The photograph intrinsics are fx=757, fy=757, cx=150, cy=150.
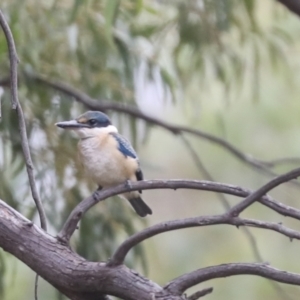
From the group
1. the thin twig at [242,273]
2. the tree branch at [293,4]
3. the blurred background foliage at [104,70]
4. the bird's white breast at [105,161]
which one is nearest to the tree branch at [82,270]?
the thin twig at [242,273]

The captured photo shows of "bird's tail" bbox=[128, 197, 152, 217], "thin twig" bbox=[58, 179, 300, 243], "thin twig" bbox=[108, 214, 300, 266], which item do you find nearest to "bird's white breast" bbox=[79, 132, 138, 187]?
"bird's tail" bbox=[128, 197, 152, 217]

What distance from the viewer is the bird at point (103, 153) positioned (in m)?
1.76

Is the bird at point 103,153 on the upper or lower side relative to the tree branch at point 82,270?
upper

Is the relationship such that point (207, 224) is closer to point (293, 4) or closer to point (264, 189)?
point (264, 189)

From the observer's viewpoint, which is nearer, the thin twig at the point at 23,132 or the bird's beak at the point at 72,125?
the thin twig at the point at 23,132

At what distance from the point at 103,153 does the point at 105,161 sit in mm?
24

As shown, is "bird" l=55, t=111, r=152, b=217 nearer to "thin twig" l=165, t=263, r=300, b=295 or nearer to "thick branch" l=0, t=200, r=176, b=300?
"thick branch" l=0, t=200, r=176, b=300

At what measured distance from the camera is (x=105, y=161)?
178 cm

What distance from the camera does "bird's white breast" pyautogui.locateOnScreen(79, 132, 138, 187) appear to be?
1760mm

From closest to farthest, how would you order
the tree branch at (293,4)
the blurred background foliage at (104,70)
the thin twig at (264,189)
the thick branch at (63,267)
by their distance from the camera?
the thin twig at (264,189) < the thick branch at (63,267) < the tree branch at (293,4) < the blurred background foliage at (104,70)

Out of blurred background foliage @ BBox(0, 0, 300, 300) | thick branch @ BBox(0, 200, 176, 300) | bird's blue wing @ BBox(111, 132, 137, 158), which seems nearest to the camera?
thick branch @ BBox(0, 200, 176, 300)

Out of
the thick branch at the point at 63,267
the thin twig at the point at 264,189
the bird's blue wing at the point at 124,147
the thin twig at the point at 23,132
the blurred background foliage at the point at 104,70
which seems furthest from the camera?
the blurred background foliage at the point at 104,70

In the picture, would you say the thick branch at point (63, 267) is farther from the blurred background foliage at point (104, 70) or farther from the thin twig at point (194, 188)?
the blurred background foliage at point (104, 70)

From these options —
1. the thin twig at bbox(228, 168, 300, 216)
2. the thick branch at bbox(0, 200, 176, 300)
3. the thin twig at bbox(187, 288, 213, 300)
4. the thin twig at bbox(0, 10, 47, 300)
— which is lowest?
the thin twig at bbox(187, 288, 213, 300)
